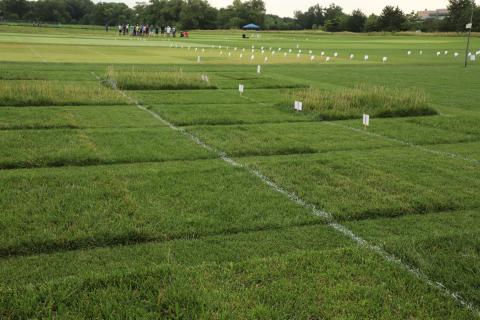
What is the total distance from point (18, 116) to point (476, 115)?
15011 millimetres

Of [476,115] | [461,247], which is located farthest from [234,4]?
[461,247]

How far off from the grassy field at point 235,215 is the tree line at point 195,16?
134 metres

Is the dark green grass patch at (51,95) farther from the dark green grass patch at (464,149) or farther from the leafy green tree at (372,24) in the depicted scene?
the leafy green tree at (372,24)

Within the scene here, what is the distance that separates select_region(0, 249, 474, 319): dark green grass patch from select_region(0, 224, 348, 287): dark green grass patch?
0.36 meters

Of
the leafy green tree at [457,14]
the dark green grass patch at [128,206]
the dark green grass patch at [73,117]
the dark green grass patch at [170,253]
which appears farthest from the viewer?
the leafy green tree at [457,14]

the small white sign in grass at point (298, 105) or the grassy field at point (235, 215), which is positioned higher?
the small white sign in grass at point (298, 105)

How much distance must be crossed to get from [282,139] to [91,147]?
4583 mm

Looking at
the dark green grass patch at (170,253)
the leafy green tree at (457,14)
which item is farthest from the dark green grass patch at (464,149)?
the leafy green tree at (457,14)

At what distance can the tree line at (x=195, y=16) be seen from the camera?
461 feet

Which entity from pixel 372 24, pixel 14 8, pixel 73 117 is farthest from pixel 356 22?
pixel 73 117

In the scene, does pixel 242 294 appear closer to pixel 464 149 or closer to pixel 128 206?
pixel 128 206

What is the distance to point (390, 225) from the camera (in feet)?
23.7

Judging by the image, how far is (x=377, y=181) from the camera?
30.3 ft

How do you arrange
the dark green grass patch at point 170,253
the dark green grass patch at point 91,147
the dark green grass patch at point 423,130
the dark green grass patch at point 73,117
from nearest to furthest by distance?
the dark green grass patch at point 170,253 → the dark green grass patch at point 91,147 → the dark green grass patch at point 423,130 → the dark green grass patch at point 73,117
